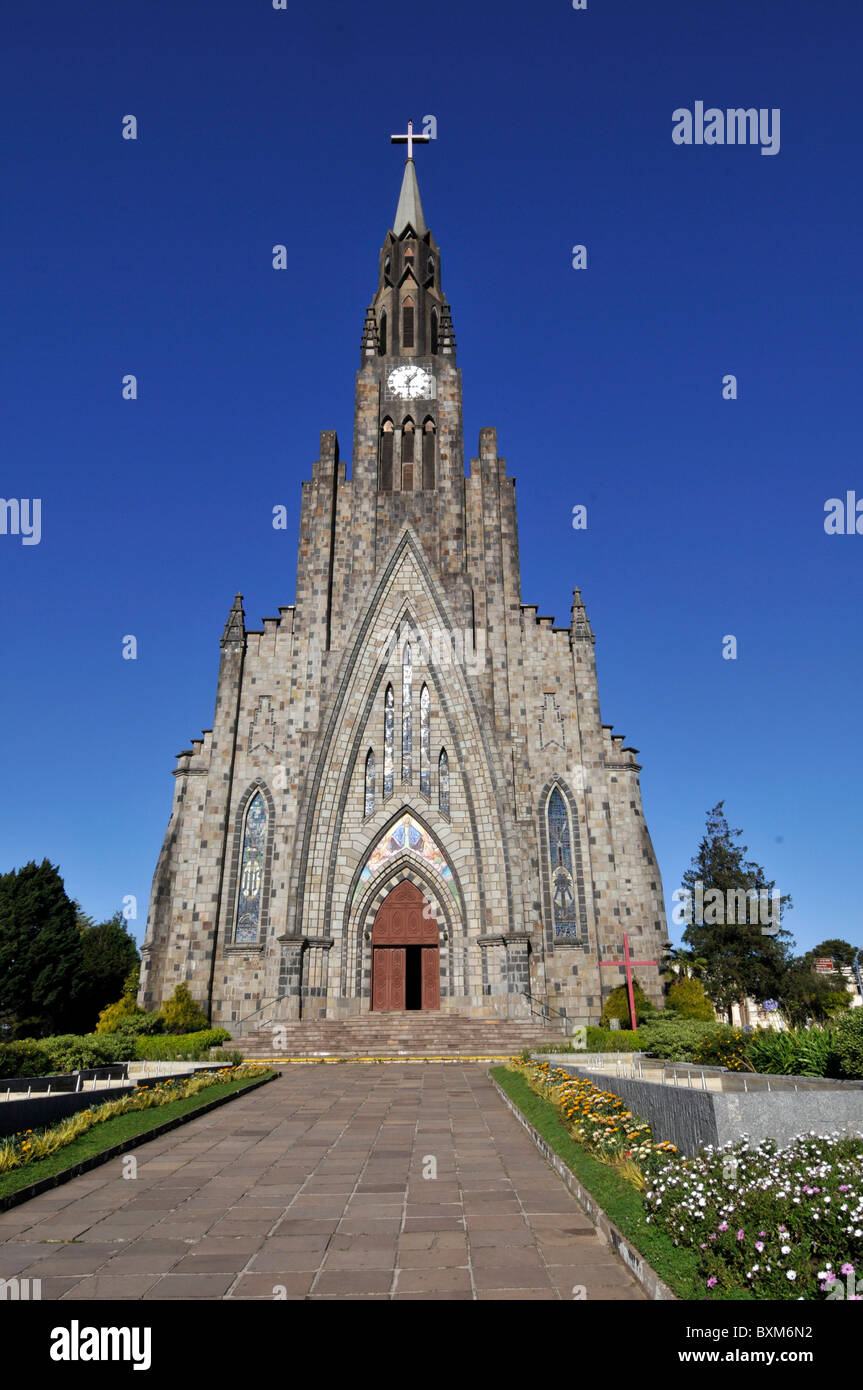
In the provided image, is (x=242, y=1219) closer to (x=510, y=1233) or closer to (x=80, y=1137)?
(x=510, y=1233)

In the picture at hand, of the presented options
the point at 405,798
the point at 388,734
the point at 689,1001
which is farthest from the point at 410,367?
the point at 689,1001

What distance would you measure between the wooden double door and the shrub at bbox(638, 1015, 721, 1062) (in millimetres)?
9737

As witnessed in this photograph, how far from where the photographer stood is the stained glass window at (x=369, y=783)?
32.3 meters

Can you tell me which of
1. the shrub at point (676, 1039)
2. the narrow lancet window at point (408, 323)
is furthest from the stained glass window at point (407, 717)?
the narrow lancet window at point (408, 323)

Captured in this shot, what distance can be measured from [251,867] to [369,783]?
218 inches

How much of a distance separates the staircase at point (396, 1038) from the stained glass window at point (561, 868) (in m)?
4.13

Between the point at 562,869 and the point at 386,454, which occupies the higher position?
the point at 386,454

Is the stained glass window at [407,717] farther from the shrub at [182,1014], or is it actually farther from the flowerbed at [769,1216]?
the flowerbed at [769,1216]

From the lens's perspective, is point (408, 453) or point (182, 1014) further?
point (408, 453)

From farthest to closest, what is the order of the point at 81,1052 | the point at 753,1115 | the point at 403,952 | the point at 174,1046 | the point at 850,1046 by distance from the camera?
the point at 403,952 < the point at 174,1046 < the point at 81,1052 < the point at 850,1046 < the point at 753,1115

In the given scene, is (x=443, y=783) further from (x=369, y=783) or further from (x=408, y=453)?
(x=408, y=453)

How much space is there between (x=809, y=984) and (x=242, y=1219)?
49.9m

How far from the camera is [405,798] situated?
32.4 metres

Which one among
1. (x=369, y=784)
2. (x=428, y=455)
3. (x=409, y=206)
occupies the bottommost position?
(x=369, y=784)
